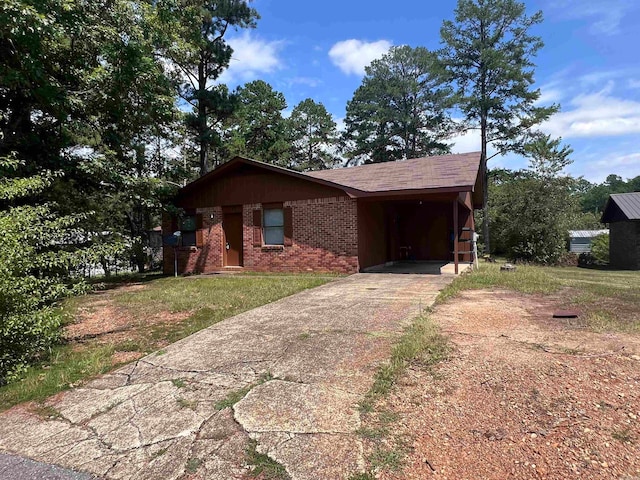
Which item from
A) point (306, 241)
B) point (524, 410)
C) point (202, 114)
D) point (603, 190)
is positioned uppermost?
point (603, 190)

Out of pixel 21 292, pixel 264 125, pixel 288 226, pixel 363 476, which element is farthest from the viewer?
pixel 264 125

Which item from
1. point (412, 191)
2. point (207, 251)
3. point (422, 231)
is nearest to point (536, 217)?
point (422, 231)

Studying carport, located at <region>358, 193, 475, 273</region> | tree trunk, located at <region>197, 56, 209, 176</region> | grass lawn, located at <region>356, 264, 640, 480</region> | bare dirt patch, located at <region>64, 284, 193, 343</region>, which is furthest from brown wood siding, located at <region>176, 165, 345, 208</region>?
tree trunk, located at <region>197, 56, 209, 176</region>

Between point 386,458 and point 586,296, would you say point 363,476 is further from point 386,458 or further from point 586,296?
point 586,296

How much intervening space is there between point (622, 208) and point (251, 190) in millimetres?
19092

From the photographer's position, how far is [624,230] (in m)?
20.5

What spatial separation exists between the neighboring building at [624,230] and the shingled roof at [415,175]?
10.9 metres

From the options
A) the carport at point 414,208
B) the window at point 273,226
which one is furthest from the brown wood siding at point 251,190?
the carport at point 414,208

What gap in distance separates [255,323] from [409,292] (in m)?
3.54

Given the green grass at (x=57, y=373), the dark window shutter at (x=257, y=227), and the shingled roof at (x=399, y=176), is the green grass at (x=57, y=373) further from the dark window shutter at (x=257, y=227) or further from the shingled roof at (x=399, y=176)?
the dark window shutter at (x=257, y=227)

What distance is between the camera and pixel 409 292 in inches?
315

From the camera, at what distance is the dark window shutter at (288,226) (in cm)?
1272

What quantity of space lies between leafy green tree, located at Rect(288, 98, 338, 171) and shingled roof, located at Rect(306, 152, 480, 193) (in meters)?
20.5

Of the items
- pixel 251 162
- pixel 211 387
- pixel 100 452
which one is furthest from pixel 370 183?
pixel 100 452
